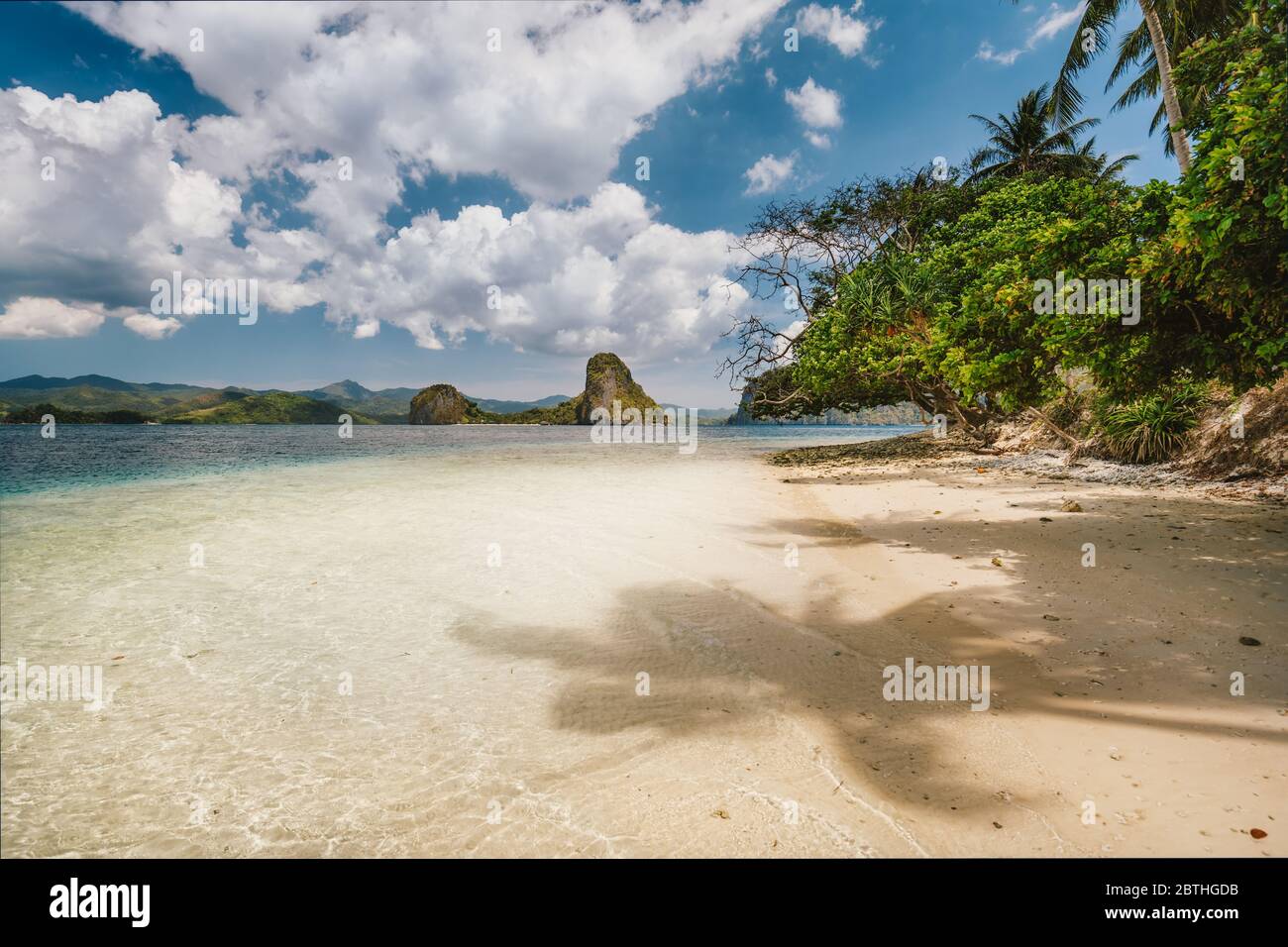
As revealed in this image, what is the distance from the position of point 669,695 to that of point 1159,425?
46.5ft

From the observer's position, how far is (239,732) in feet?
12.0

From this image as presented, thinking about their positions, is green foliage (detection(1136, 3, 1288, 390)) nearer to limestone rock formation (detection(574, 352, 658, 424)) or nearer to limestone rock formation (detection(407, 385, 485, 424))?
limestone rock formation (detection(574, 352, 658, 424))

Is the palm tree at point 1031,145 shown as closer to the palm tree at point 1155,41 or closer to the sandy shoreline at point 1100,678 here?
the palm tree at point 1155,41

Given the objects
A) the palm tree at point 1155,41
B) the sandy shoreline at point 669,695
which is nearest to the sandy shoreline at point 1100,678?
the sandy shoreline at point 669,695

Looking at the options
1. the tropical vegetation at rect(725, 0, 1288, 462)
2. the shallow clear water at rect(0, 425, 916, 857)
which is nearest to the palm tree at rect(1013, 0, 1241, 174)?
the tropical vegetation at rect(725, 0, 1288, 462)

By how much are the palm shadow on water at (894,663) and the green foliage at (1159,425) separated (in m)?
6.36

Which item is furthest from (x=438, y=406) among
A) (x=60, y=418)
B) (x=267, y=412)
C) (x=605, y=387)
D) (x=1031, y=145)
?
(x=1031, y=145)

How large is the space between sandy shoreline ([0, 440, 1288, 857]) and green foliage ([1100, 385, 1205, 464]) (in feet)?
12.2

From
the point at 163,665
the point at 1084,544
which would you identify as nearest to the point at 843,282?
the point at 1084,544

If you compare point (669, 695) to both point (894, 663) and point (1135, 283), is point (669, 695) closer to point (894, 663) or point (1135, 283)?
point (894, 663)

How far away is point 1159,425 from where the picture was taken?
1180 cm

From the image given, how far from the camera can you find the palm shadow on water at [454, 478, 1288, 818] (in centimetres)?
329
